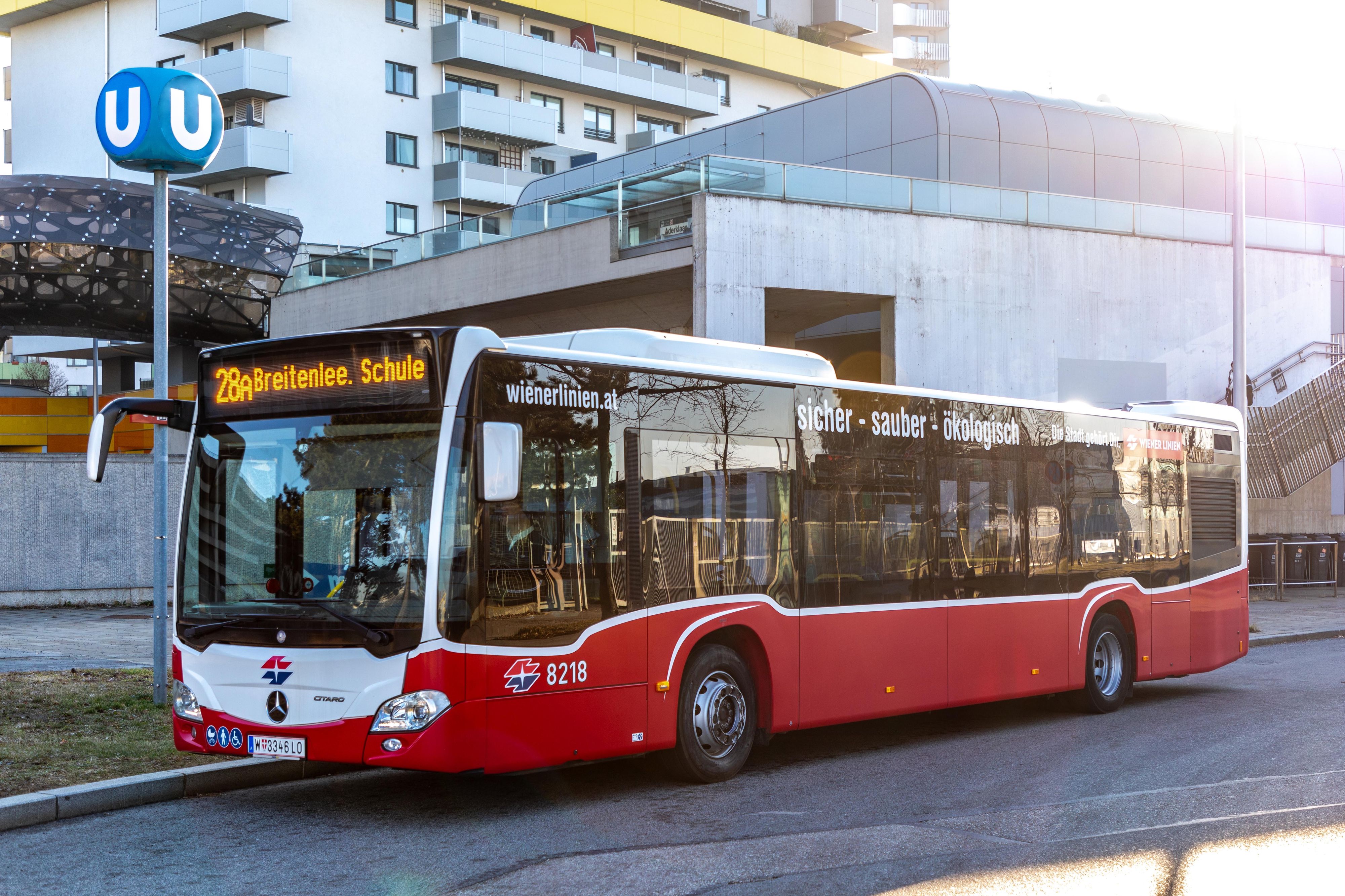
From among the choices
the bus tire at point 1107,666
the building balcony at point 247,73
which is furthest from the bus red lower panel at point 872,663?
the building balcony at point 247,73

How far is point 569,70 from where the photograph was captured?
199 feet

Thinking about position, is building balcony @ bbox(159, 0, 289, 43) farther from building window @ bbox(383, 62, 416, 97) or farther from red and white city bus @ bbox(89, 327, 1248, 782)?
red and white city bus @ bbox(89, 327, 1248, 782)

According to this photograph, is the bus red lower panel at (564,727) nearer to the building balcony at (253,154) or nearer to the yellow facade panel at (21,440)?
the building balcony at (253,154)

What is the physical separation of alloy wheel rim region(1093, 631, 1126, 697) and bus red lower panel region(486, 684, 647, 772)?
19.3ft

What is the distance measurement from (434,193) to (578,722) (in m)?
51.5

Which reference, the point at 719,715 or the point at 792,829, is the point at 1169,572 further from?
the point at 792,829

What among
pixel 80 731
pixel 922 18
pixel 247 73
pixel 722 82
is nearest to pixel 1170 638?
pixel 80 731

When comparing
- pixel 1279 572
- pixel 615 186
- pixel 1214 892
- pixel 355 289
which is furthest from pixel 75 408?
pixel 1214 892

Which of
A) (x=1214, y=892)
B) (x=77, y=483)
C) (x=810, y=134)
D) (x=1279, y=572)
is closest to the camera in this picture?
(x=1214, y=892)

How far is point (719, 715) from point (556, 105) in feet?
182

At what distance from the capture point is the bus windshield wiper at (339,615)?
7672 mm

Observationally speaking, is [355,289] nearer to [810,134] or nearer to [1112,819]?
[810,134]

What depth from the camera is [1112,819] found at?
7863mm

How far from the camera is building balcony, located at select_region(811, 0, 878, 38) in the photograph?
7950cm
